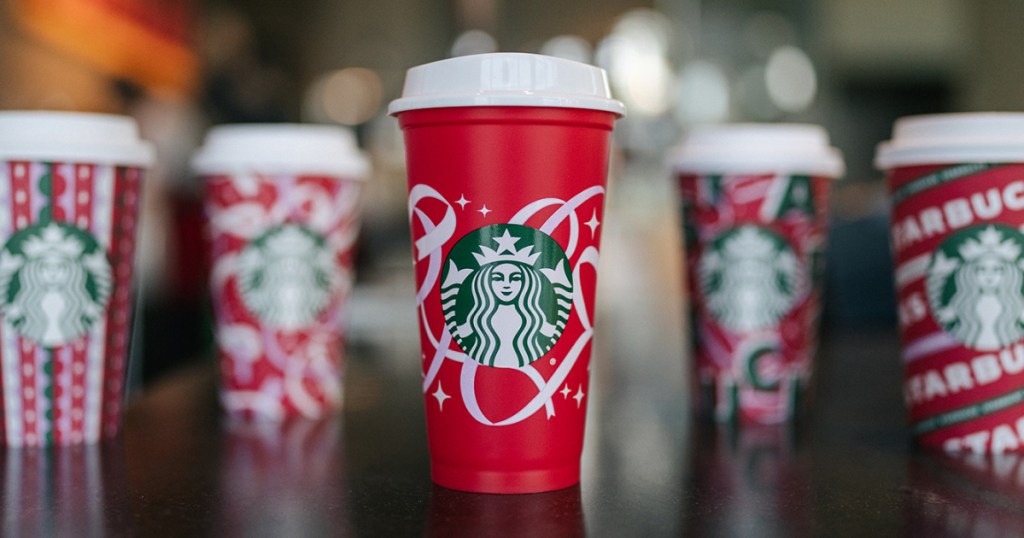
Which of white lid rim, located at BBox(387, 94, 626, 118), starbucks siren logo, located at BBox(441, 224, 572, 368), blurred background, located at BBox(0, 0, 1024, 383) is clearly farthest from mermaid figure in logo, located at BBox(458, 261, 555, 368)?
blurred background, located at BBox(0, 0, 1024, 383)

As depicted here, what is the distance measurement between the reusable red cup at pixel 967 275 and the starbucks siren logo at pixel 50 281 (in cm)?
74

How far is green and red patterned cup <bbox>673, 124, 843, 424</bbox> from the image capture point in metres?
0.90

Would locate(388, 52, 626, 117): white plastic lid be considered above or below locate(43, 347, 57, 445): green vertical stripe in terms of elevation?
above

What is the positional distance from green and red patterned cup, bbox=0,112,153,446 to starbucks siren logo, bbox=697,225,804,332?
1.94 ft

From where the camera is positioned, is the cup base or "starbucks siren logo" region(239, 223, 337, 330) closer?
the cup base

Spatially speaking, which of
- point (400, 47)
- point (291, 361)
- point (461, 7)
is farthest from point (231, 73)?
point (291, 361)

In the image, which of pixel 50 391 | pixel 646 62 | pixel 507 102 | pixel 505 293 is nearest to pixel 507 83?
pixel 507 102

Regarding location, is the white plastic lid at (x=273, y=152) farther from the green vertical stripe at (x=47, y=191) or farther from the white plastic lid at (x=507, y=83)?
the white plastic lid at (x=507, y=83)

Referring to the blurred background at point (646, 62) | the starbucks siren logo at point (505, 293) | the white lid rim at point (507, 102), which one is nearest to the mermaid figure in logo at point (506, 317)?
the starbucks siren logo at point (505, 293)

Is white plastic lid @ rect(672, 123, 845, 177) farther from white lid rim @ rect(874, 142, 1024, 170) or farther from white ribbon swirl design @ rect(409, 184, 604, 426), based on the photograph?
white ribbon swirl design @ rect(409, 184, 604, 426)

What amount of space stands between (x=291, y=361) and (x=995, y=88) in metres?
4.75

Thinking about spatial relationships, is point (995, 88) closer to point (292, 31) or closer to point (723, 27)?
point (723, 27)

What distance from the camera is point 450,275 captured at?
1.99 feet

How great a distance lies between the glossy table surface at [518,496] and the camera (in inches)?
21.0
